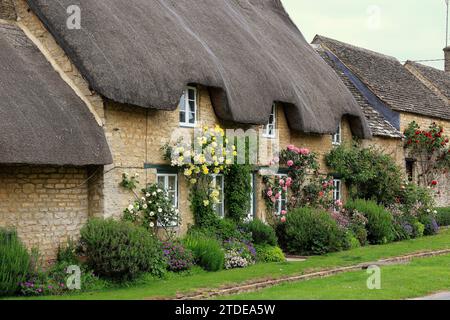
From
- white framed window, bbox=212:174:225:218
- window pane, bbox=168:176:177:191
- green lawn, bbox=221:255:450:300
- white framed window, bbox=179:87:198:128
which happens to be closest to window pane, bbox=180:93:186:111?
white framed window, bbox=179:87:198:128

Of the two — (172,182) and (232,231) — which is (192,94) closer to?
(172,182)

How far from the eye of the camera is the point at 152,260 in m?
15.0

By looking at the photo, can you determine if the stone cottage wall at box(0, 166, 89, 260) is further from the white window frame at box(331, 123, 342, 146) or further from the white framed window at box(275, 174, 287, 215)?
the white window frame at box(331, 123, 342, 146)

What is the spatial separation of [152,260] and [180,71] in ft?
14.7

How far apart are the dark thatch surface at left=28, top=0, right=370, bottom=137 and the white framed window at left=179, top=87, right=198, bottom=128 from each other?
1.84 ft

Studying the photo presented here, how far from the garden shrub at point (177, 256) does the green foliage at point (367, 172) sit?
9.50 meters

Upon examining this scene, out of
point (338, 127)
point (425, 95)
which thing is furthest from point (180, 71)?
point (425, 95)

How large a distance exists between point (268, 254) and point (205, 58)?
519 centimetres

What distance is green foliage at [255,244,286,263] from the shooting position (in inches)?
743

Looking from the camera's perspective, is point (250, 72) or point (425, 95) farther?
point (425, 95)

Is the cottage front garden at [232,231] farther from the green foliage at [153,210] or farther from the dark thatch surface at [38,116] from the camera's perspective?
the dark thatch surface at [38,116]

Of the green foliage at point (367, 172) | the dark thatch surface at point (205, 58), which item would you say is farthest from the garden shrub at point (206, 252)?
the green foliage at point (367, 172)

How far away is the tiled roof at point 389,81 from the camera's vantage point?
30797 millimetres

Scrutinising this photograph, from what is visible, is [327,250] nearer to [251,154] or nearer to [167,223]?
[251,154]
